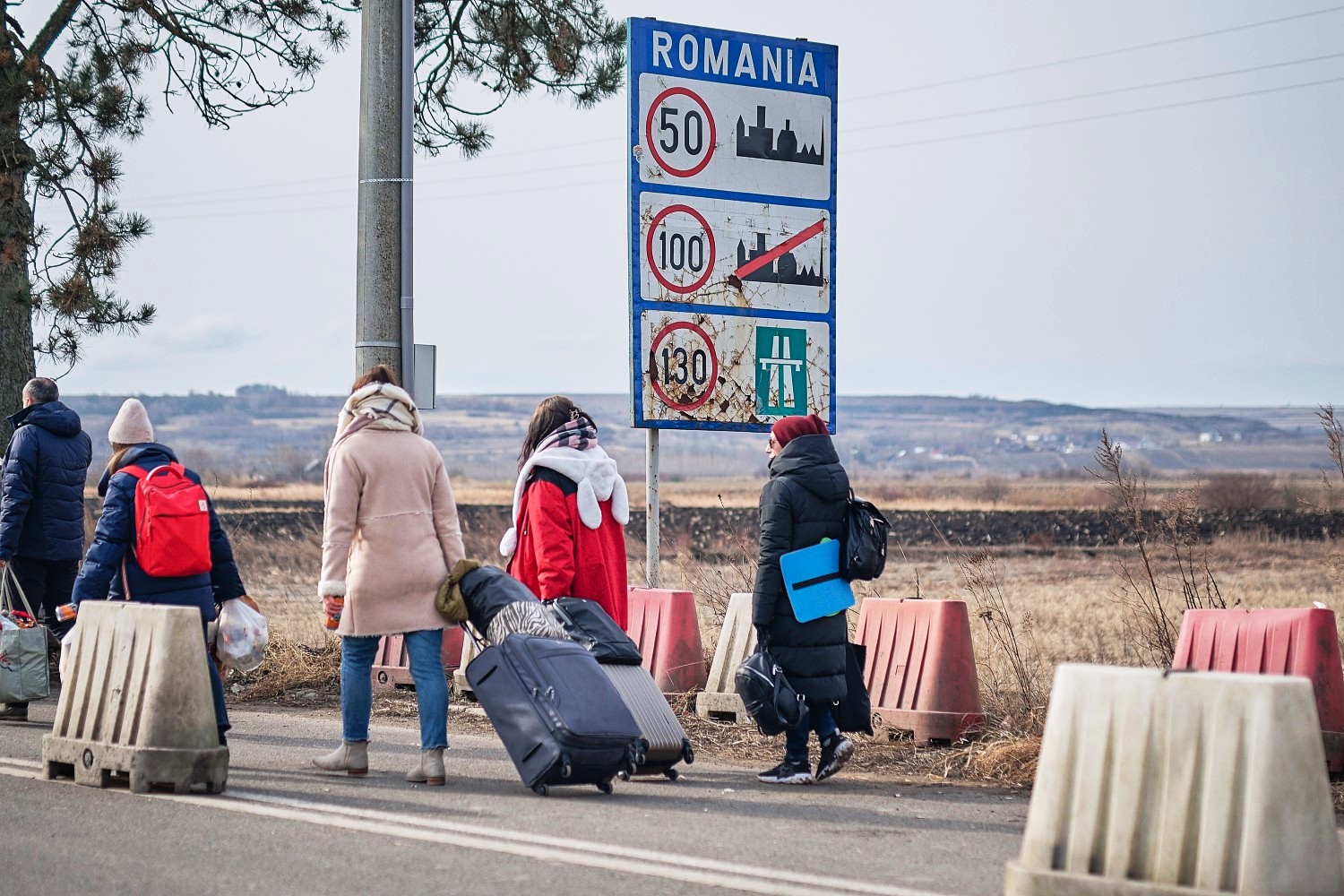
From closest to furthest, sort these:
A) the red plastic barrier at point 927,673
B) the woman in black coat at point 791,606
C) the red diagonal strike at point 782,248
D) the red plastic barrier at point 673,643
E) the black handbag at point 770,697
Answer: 1. the black handbag at point 770,697
2. the woman in black coat at point 791,606
3. the red plastic barrier at point 927,673
4. the red plastic barrier at point 673,643
5. the red diagonal strike at point 782,248

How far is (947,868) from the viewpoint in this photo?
6.12 metres

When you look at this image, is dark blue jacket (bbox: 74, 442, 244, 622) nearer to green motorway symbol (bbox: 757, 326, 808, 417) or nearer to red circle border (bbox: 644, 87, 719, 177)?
red circle border (bbox: 644, 87, 719, 177)

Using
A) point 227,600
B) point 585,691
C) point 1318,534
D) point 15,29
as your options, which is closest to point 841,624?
point 585,691

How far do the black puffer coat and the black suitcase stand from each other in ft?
3.11

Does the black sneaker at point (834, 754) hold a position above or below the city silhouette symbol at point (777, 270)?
below

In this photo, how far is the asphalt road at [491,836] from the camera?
225 inches

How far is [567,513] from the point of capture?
8.20 meters

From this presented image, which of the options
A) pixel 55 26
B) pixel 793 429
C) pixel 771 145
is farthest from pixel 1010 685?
pixel 55 26

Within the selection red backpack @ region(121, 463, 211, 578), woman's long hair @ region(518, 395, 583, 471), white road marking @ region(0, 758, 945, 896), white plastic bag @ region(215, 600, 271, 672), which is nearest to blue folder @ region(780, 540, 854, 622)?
woman's long hair @ region(518, 395, 583, 471)

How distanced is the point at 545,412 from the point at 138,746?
251 centimetres

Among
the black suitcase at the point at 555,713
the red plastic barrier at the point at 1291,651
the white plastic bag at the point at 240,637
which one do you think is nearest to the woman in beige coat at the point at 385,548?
the black suitcase at the point at 555,713

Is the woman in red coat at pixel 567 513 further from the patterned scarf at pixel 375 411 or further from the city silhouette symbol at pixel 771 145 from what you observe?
the city silhouette symbol at pixel 771 145

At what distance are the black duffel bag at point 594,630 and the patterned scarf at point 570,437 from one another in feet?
2.53

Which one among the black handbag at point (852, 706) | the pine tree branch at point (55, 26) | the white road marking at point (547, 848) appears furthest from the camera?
the pine tree branch at point (55, 26)
